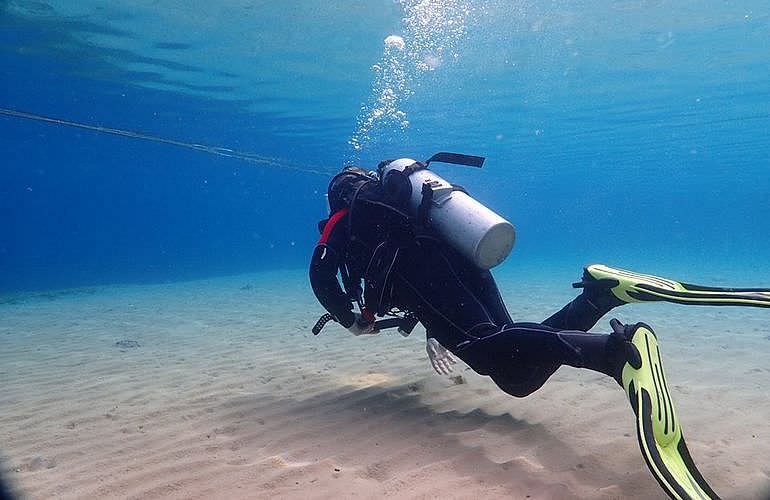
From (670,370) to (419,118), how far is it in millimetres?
25155

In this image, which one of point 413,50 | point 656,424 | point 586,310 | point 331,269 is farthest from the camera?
point 413,50

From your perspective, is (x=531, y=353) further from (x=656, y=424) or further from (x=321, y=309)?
(x=321, y=309)

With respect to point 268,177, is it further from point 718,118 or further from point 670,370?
point 670,370

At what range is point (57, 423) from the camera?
14.4ft

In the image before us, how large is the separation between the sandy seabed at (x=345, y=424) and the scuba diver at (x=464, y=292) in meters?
0.61

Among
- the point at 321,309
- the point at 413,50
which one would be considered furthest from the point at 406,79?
the point at 321,309

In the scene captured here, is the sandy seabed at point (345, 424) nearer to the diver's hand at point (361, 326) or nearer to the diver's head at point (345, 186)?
the diver's hand at point (361, 326)

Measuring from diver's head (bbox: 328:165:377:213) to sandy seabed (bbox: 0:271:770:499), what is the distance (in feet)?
6.33

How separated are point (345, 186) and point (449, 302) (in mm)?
1473

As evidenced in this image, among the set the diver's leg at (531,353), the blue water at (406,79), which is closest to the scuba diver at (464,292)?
the diver's leg at (531,353)

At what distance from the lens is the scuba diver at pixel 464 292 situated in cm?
273

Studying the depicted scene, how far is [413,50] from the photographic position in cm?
1964

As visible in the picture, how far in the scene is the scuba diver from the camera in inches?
107

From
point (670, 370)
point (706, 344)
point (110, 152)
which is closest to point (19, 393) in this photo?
point (670, 370)
